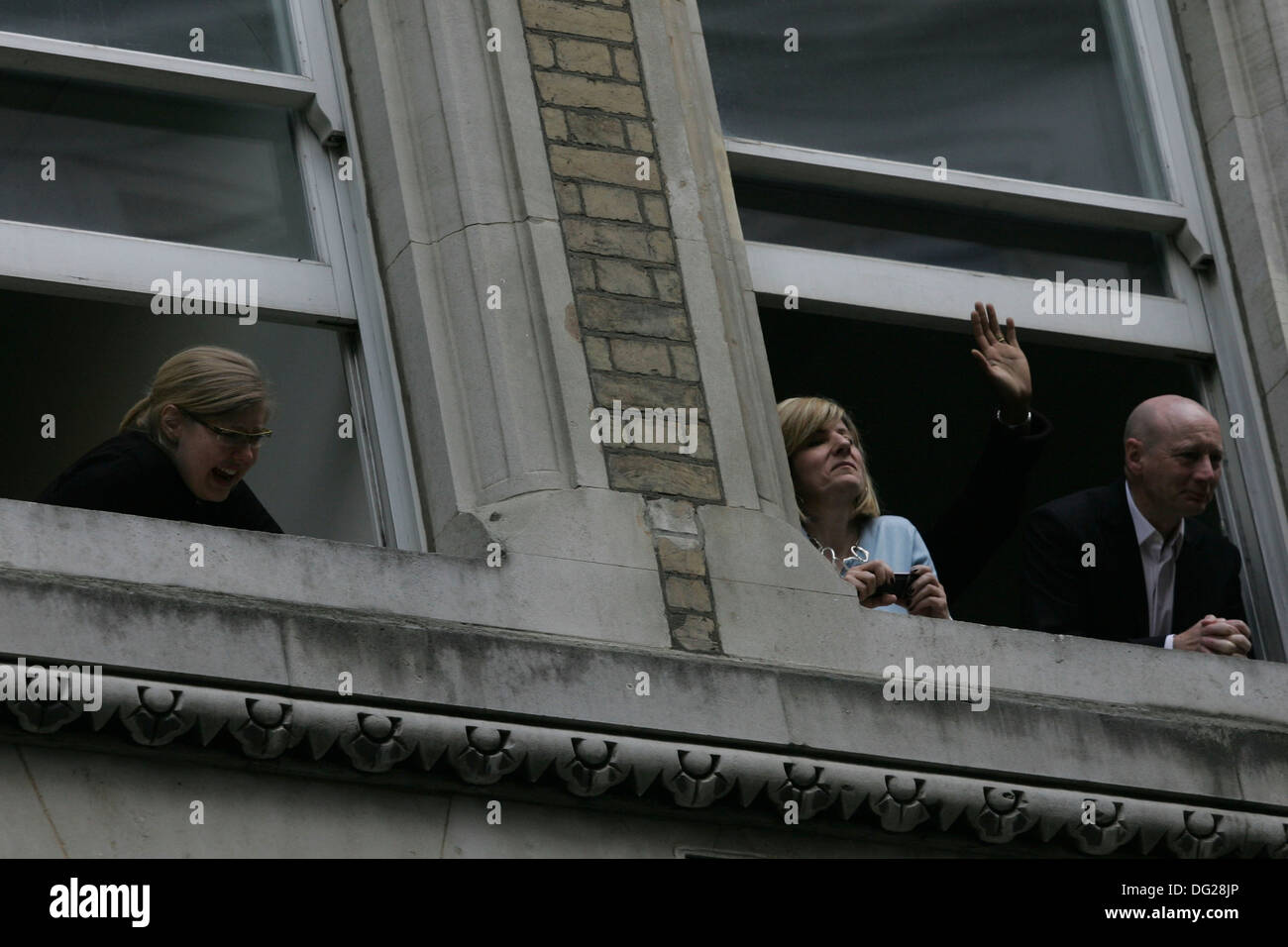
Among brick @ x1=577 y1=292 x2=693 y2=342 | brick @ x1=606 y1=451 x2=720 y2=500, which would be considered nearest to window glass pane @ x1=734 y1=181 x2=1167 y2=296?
brick @ x1=577 y1=292 x2=693 y2=342

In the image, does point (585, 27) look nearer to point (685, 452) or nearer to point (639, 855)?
point (685, 452)

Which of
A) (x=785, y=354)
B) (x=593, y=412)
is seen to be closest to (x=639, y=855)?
(x=593, y=412)

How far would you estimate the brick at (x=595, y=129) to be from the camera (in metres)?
7.26

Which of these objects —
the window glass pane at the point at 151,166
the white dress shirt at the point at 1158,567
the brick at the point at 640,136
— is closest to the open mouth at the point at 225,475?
the window glass pane at the point at 151,166

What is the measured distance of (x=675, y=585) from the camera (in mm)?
6684

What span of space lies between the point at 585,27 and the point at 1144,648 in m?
2.07

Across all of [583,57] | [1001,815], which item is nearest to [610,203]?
[583,57]

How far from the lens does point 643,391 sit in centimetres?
695

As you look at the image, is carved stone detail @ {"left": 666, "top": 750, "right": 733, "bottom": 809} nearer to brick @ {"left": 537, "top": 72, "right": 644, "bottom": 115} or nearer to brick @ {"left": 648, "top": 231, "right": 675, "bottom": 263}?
brick @ {"left": 648, "top": 231, "right": 675, "bottom": 263}

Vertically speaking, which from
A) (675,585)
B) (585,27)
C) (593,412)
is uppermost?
(585,27)

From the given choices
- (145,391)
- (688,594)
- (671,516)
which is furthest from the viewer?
(145,391)

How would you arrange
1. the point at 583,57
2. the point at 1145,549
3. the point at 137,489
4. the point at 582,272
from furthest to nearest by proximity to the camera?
the point at 1145,549 → the point at 583,57 → the point at 582,272 → the point at 137,489

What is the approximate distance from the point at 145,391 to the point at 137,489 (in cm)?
199

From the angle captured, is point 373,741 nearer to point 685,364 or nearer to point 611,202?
point 685,364
